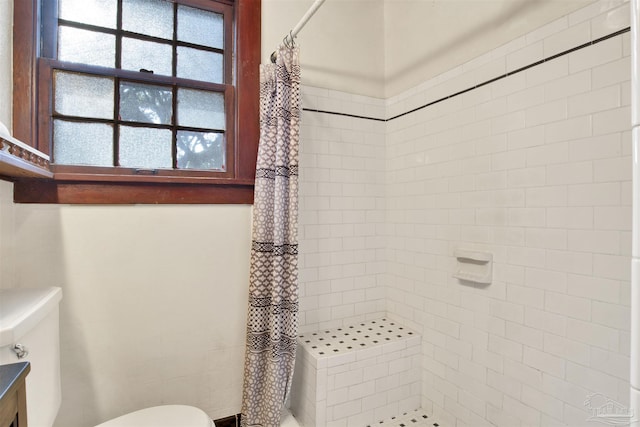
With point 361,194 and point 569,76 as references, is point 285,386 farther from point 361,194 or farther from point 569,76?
point 569,76

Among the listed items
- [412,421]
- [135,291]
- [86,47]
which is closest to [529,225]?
[412,421]

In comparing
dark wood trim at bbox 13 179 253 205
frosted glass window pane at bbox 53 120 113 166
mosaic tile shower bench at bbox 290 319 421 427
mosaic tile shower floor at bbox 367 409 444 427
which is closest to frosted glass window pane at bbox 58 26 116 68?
frosted glass window pane at bbox 53 120 113 166

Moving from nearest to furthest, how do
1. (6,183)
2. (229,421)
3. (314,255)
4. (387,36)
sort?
(6,183) < (229,421) < (314,255) < (387,36)

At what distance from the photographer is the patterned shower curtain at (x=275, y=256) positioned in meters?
1.55

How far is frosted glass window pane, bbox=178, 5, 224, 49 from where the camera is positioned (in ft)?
5.40

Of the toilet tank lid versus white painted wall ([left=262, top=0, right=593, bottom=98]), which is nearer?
the toilet tank lid

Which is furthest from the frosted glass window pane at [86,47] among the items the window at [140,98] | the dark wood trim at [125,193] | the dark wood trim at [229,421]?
the dark wood trim at [229,421]

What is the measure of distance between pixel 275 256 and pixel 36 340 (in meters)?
0.91

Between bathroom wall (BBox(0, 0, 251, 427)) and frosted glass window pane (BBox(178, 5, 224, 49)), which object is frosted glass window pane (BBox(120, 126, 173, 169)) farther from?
frosted glass window pane (BBox(178, 5, 224, 49))

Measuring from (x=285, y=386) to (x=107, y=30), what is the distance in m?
2.01

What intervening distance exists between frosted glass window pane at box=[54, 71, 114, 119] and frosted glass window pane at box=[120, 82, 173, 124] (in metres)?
0.06

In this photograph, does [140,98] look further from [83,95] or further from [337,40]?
[337,40]

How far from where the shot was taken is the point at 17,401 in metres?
0.57

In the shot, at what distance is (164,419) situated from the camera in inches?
48.1
